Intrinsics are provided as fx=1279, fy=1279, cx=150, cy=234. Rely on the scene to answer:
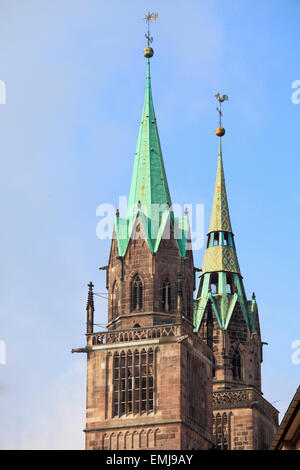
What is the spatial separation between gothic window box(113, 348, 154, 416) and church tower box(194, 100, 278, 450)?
281 inches

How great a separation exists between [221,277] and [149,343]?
14.9 m

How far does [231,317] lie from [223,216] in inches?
304

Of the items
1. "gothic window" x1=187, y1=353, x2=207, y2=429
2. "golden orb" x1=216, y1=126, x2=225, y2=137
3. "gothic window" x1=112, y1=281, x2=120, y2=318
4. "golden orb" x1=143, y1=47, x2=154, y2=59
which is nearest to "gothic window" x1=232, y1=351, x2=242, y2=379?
"gothic window" x1=187, y1=353, x2=207, y2=429

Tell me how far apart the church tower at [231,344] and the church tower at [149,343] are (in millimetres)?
5392

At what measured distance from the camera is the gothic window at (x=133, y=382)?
2596 inches

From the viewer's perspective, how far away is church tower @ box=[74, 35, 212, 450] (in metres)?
65.4

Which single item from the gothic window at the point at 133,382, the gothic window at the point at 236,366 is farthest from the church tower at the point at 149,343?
the gothic window at the point at 236,366

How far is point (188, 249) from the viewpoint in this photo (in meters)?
71.1

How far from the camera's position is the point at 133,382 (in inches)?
2618

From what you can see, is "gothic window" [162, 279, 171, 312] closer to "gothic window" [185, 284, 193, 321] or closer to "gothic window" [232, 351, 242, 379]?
"gothic window" [185, 284, 193, 321]
